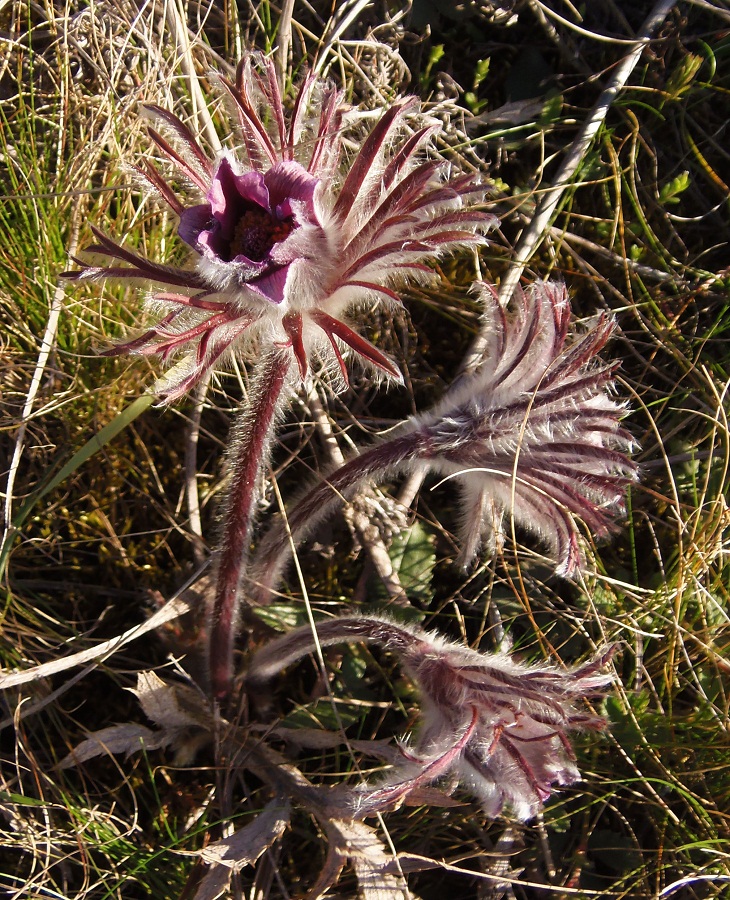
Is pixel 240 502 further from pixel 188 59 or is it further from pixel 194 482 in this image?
pixel 188 59

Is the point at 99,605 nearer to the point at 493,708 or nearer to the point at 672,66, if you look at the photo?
the point at 493,708

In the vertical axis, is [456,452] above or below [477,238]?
below

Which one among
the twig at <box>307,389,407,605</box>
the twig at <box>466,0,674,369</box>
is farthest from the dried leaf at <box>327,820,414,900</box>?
the twig at <box>466,0,674,369</box>

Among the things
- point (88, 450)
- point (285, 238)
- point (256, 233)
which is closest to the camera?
point (285, 238)

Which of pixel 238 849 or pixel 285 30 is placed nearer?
pixel 238 849

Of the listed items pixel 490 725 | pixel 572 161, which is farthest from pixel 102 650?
pixel 572 161

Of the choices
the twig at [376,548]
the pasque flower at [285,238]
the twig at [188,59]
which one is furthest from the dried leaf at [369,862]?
the twig at [188,59]

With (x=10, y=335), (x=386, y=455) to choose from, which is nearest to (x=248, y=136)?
(x=386, y=455)
